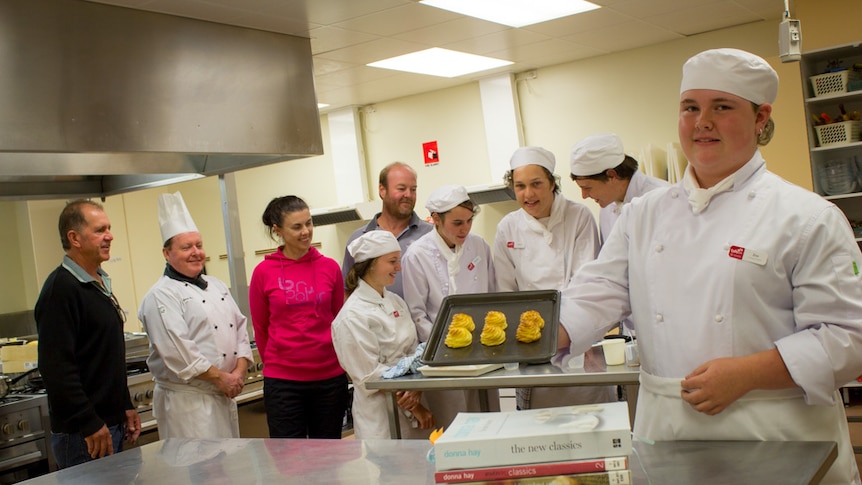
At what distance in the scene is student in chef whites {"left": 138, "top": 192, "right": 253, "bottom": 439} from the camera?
3.21 metres

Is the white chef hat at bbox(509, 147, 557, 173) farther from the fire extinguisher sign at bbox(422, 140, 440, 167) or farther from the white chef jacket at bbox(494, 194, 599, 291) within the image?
the fire extinguisher sign at bbox(422, 140, 440, 167)

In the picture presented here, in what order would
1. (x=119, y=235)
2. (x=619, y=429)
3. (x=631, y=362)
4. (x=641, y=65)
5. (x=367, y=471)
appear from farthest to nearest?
(x=119, y=235) < (x=641, y=65) < (x=631, y=362) < (x=367, y=471) < (x=619, y=429)

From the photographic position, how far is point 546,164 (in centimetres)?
335

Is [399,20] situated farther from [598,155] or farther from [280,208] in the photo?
[598,155]

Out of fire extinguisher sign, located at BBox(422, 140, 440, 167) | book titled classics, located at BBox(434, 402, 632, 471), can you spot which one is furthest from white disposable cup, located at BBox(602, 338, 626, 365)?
fire extinguisher sign, located at BBox(422, 140, 440, 167)

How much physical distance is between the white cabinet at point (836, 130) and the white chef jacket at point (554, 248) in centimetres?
267

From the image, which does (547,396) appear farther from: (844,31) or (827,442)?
(844,31)

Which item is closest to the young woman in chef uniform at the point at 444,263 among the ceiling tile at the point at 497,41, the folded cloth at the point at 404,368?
the folded cloth at the point at 404,368

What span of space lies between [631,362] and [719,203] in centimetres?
113

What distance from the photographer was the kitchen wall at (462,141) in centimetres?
518

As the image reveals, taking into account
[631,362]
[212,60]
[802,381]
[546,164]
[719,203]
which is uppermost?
[212,60]

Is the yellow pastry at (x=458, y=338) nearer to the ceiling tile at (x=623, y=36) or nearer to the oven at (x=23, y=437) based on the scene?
the oven at (x=23, y=437)

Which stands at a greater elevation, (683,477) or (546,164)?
(546,164)

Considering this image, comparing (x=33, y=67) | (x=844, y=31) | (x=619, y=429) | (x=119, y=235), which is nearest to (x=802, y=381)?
(x=619, y=429)
